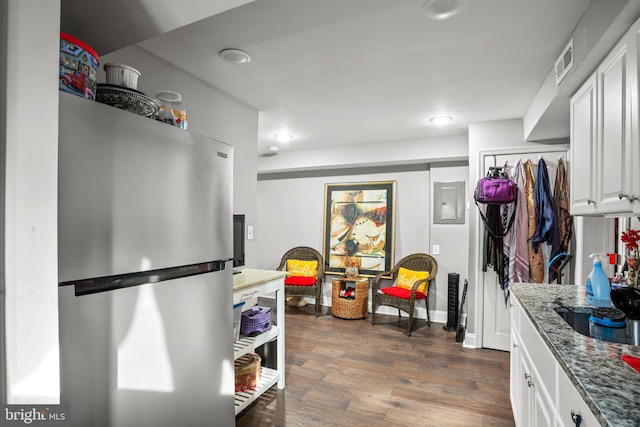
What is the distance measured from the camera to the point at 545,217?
3.12 meters

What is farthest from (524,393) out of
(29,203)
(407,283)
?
(407,283)

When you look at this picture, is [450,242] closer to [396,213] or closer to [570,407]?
[396,213]

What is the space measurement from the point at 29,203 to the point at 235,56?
1.68m

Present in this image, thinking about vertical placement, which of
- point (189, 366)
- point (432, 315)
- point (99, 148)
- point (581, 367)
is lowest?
point (432, 315)

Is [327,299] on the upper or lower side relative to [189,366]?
lower

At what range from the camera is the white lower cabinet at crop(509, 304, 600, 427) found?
104 centimetres

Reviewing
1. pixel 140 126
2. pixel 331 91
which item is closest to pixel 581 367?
pixel 140 126

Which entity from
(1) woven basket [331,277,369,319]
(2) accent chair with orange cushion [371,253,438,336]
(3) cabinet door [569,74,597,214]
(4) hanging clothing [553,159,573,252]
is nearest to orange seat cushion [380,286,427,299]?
(2) accent chair with orange cushion [371,253,438,336]

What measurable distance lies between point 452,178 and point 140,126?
13.5 feet

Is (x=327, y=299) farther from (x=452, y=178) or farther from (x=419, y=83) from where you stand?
(x=419, y=83)

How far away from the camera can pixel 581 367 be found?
1.07m

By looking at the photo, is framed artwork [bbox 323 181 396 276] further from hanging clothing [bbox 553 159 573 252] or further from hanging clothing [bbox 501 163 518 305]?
hanging clothing [bbox 553 159 573 252]

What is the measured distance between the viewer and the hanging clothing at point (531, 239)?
3.26m

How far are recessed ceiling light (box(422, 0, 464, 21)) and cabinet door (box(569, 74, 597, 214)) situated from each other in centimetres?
79
